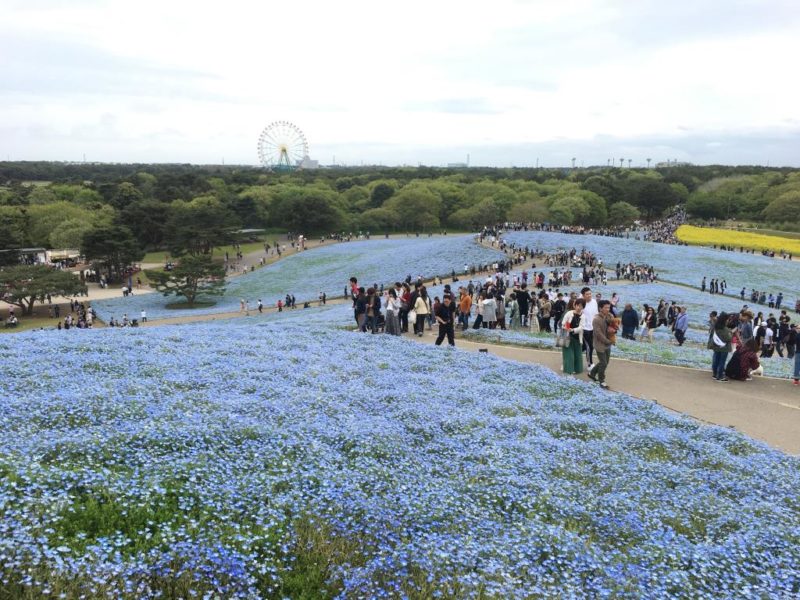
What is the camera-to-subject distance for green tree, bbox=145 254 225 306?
159 feet

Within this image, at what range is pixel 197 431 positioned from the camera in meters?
7.36

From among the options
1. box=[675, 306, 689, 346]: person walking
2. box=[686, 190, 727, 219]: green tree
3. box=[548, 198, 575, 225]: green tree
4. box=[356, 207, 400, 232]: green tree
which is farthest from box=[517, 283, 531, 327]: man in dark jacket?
box=[686, 190, 727, 219]: green tree

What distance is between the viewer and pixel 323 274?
2274 inches

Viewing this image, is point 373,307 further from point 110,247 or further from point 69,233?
point 69,233

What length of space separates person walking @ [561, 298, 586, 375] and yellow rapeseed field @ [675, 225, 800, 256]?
6507 cm

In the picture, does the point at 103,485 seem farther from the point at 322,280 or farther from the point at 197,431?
the point at 322,280

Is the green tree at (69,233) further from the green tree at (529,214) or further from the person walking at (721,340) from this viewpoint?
the person walking at (721,340)

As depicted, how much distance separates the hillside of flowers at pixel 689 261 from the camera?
45256 millimetres

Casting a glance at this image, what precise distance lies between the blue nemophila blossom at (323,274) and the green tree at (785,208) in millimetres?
65819

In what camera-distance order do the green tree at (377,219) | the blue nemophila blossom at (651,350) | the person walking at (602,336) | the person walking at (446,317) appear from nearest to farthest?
the person walking at (602,336), the blue nemophila blossom at (651,350), the person walking at (446,317), the green tree at (377,219)

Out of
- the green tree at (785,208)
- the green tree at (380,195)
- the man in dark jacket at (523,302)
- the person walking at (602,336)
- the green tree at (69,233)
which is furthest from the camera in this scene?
the green tree at (380,195)

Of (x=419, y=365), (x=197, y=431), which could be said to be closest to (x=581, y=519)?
(x=197, y=431)

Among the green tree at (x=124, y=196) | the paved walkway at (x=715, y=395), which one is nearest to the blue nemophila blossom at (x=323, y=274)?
the paved walkway at (x=715, y=395)

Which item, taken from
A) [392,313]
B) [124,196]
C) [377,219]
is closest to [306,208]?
[377,219]
